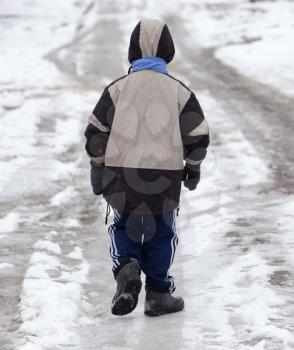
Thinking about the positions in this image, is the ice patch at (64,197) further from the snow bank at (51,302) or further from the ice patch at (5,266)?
the ice patch at (5,266)

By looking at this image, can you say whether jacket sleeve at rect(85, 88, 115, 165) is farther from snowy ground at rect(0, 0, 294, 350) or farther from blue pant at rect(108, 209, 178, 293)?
snowy ground at rect(0, 0, 294, 350)

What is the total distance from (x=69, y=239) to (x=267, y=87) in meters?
8.85

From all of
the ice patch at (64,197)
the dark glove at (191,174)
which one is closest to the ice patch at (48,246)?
the ice patch at (64,197)

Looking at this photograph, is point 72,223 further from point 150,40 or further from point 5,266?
point 150,40

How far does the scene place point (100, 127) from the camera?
4.33 m

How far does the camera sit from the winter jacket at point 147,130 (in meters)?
4.27

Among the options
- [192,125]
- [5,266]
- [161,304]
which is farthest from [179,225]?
[192,125]

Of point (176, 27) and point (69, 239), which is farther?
point (176, 27)

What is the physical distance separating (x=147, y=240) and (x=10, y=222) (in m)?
2.36

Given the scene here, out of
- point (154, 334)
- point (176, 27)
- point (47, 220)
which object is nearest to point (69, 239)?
point (47, 220)

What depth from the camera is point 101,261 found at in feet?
18.5

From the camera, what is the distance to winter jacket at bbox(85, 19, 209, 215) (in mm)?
4270

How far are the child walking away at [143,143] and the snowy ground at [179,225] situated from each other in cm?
43

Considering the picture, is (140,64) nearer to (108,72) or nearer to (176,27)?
(108,72)
